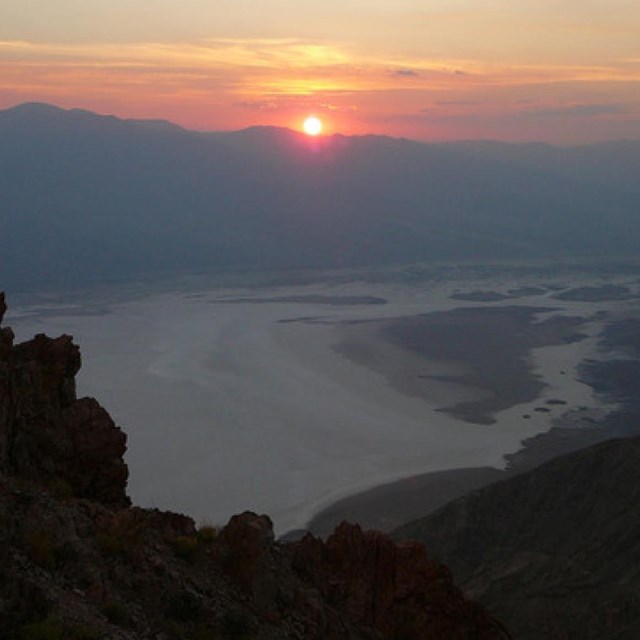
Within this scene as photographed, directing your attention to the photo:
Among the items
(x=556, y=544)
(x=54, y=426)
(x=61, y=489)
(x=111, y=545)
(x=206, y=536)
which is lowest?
(x=556, y=544)

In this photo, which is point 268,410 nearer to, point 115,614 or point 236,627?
point 236,627

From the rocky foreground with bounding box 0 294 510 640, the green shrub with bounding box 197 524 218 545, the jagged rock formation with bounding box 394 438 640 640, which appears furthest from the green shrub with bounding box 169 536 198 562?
the jagged rock formation with bounding box 394 438 640 640

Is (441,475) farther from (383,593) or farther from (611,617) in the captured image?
(383,593)

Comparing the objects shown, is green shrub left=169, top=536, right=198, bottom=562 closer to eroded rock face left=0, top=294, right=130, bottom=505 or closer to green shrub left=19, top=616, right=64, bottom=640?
eroded rock face left=0, top=294, right=130, bottom=505

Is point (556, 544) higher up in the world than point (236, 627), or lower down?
lower down

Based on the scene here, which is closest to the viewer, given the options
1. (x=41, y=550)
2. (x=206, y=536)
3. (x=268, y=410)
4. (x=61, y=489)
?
(x=41, y=550)

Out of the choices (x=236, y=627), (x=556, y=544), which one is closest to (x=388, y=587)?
(x=236, y=627)

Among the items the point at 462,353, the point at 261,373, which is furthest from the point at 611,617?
the point at 462,353
